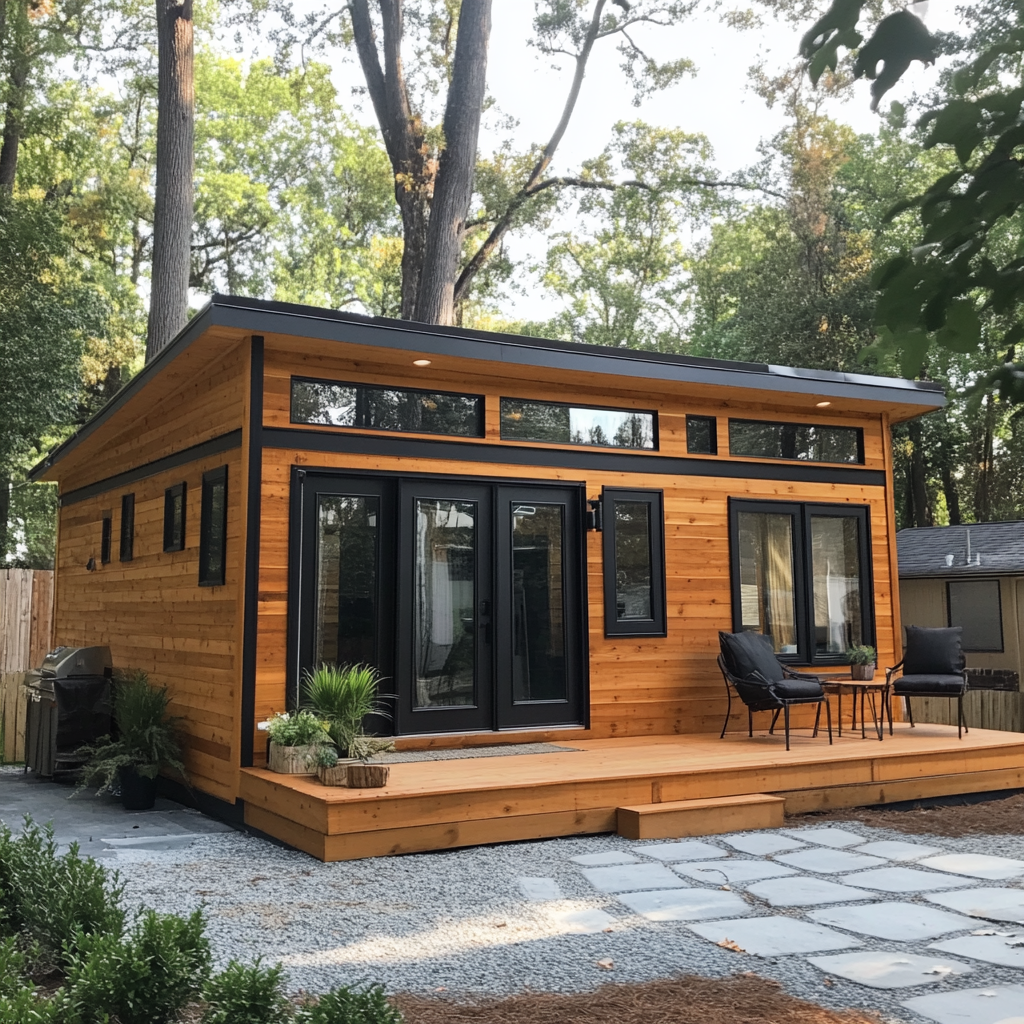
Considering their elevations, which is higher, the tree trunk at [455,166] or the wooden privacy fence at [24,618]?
the tree trunk at [455,166]

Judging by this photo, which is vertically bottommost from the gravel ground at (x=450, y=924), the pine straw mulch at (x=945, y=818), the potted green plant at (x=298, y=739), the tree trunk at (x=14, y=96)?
the pine straw mulch at (x=945, y=818)

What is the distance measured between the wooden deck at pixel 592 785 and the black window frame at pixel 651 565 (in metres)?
0.85

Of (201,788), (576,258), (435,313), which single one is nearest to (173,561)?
(201,788)

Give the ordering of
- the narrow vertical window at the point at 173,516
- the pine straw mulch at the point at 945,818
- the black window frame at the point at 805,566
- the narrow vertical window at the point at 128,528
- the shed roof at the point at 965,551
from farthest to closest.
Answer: the shed roof at the point at 965,551 → the narrow vertical window at the point at 128,528 → the black window frame at the point at 805,566 → the narrow vertical window at the point at 173,516 → the pine straw mulch at the point at 945,818

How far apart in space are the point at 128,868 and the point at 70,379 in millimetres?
11270

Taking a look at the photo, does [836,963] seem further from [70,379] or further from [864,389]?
[70,379]

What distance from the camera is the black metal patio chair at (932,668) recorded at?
26.6 ft

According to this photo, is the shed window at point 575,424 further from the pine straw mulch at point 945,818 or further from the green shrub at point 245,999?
the green shrub at point 245,999

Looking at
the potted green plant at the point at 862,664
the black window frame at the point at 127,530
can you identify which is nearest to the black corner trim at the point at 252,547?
the black window frame at the point at 127,530

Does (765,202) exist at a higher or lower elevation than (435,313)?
higher

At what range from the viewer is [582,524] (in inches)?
314

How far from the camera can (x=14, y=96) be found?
15922 mm

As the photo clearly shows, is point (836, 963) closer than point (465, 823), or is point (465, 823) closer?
point (836, 963)

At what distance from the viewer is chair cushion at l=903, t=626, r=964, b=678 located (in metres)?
8.27
